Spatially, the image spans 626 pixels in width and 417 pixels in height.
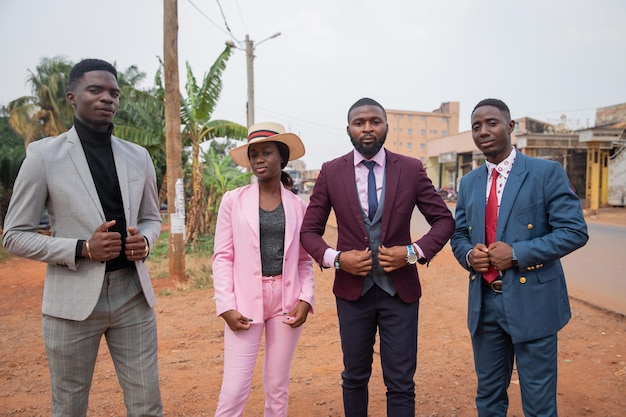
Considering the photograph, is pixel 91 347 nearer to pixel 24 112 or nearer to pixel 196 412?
pixel 196 412

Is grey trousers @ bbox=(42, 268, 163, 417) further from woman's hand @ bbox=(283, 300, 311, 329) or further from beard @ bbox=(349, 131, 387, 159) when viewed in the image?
beard @ bbox=(349, 131, 387, 159)

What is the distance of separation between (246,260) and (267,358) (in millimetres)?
595

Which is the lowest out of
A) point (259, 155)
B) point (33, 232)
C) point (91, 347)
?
point (91, 347)

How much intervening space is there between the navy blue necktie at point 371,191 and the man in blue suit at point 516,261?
0.58m

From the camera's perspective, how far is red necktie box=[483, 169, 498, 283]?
270 centimetres

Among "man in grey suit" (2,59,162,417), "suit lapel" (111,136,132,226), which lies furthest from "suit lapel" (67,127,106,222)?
"suit lapel" (111,136,132,226)

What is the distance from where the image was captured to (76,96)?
93.4 inches

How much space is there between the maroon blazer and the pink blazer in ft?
0.43

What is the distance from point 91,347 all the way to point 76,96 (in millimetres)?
1286

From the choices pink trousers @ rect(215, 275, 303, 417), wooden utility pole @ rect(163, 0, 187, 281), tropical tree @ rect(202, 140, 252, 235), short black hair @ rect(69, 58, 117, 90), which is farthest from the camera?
tropical tree @ rect(202, 140, 252, 235)

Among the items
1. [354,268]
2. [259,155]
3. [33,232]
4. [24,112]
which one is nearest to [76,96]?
[33,232]

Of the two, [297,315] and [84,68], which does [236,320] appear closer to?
[297,315]

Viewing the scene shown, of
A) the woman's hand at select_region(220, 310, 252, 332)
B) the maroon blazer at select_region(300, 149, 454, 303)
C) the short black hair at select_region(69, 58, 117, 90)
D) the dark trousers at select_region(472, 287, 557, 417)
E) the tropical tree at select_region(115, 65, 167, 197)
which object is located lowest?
the dark trousers at select_region(472, 287, 557, 417)

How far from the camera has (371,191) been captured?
8.98 ft
